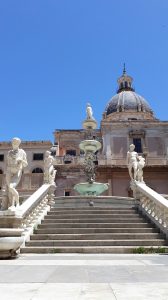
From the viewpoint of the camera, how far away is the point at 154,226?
425 inches

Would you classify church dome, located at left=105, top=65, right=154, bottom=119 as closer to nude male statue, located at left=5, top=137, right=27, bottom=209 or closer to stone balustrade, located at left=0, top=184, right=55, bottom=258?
stone balustrade, located at left=0, top=184, right=55, bottom=258

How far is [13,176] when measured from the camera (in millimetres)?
9047

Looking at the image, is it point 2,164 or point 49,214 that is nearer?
point 49,214

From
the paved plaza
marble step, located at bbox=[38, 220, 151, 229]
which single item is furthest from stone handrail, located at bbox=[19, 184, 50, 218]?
the paved plaza

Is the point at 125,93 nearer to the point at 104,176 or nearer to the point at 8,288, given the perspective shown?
the point at 104,176

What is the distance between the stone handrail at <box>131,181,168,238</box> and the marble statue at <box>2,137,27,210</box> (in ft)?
15.5

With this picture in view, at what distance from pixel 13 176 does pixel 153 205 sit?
5560 millimetres

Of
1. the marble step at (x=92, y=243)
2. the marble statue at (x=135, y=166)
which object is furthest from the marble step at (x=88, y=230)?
the marble statue at (x=135, y=166)

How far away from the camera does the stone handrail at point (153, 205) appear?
10414 millimetres

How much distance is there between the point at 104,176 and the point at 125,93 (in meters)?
23.5

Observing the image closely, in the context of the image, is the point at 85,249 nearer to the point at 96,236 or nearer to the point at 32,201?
the point at 96,236

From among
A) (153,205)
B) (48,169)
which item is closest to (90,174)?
(48,169)

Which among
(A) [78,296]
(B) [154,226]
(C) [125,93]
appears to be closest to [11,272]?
(A) [78,296]

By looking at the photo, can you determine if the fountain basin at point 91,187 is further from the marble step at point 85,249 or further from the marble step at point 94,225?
the marble step at point 85,249
